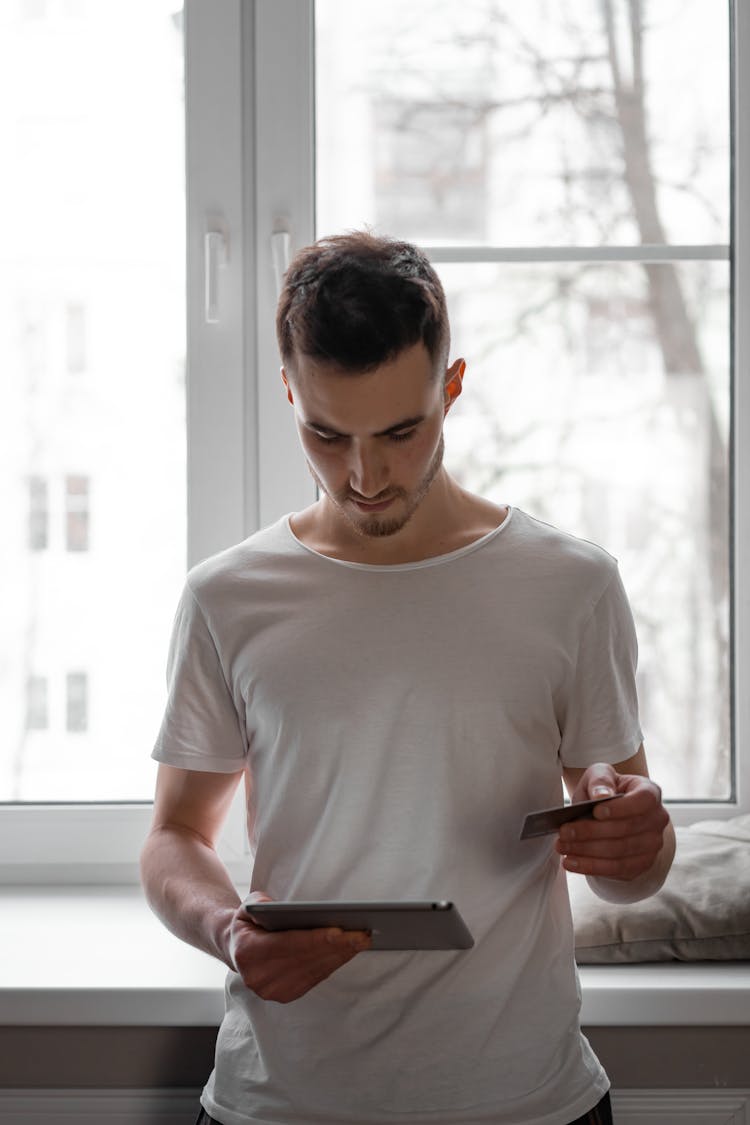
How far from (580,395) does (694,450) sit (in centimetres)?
20

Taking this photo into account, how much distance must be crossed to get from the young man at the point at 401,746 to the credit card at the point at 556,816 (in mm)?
13

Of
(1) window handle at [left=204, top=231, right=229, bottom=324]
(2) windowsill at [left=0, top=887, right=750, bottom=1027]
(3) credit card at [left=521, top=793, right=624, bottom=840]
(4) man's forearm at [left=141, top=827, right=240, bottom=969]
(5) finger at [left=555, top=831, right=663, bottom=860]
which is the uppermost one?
(1) window handle at [left=204, top=231, right=229, bottom=324]

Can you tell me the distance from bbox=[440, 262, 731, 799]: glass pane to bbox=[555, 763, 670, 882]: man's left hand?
2.54ft

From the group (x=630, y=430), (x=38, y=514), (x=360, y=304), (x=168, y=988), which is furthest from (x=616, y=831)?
(x=38, y=514)

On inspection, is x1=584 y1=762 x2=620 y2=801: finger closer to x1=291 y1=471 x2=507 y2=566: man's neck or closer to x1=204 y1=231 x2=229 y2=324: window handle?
x1=291 y1=471 x2=507 y2=566: man's neck

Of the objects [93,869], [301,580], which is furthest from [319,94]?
[93,869]

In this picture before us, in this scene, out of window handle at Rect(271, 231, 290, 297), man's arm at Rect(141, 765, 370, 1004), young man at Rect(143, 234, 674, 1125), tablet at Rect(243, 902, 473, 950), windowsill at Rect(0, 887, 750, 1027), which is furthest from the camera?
window handle at Rect(271, 231, 290, 297)

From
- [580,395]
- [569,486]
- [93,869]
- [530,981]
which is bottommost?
[93,869]

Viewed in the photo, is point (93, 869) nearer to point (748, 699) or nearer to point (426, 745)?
point (426, 745)

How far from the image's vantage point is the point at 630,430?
182 cm

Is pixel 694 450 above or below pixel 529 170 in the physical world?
below

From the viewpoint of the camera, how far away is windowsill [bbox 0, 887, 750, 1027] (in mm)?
1411

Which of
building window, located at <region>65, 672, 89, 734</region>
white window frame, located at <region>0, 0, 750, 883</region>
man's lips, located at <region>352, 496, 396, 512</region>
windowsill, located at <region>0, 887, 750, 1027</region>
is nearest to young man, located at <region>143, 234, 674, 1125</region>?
man's lips, located at <region>352, 496, 396, 512</region>

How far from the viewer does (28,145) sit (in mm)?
1854
